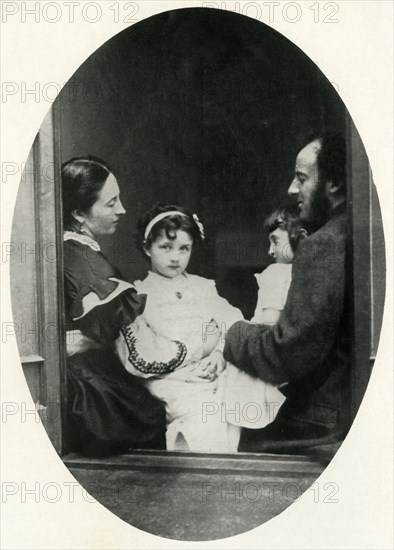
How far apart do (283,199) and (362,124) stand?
0.48 metres

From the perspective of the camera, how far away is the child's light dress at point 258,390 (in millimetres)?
3330

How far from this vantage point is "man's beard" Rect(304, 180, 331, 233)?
10.8 ft

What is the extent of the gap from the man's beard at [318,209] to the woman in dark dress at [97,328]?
0.87m

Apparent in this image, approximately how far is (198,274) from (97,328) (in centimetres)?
56

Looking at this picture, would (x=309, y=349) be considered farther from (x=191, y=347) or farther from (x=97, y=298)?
(x=97, y=298)

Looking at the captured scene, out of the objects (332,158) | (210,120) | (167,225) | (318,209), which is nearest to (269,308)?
(318,209)

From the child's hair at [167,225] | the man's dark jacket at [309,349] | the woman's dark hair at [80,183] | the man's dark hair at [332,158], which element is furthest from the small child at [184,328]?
the man's dark hair at [332,158]

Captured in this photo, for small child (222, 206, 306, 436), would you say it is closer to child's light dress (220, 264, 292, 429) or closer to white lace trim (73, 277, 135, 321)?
child's light dress (220, 264, 292, 429)

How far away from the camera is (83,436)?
3.51m

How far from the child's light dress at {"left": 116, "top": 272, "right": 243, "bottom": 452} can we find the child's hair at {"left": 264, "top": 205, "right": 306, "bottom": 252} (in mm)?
396

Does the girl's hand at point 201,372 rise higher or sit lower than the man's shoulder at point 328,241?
lower

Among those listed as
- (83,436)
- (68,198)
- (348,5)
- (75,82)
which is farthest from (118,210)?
(348,5)

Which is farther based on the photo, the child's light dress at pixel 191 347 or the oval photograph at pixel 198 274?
the child's light dress at pixel 191 347

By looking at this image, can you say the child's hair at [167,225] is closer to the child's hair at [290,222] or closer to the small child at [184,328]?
the small child at [184,328]
